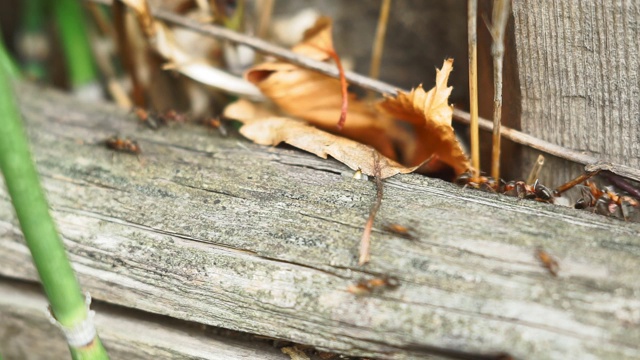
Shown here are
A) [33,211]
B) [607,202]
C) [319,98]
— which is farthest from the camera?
[319,98]

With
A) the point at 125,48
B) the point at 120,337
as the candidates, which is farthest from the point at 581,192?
the point at 125,48

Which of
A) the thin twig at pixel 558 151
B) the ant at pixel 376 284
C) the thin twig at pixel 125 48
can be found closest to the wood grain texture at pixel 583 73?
the thin twig at pixel 558 151

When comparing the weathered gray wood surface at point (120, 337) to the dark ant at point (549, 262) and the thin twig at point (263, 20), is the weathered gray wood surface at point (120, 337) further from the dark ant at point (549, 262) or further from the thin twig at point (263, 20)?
the thin twig at point (263, 20)

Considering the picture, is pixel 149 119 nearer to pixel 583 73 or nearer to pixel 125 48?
pixel 125 48

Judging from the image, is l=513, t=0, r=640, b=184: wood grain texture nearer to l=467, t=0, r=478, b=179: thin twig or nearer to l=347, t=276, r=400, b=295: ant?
l=467, t=0, r=478, b=179: thin twig

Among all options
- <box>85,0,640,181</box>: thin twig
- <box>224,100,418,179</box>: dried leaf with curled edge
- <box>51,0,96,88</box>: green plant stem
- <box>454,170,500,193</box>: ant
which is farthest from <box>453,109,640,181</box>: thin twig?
<box>51,0,96,88</box>: green plant stem
